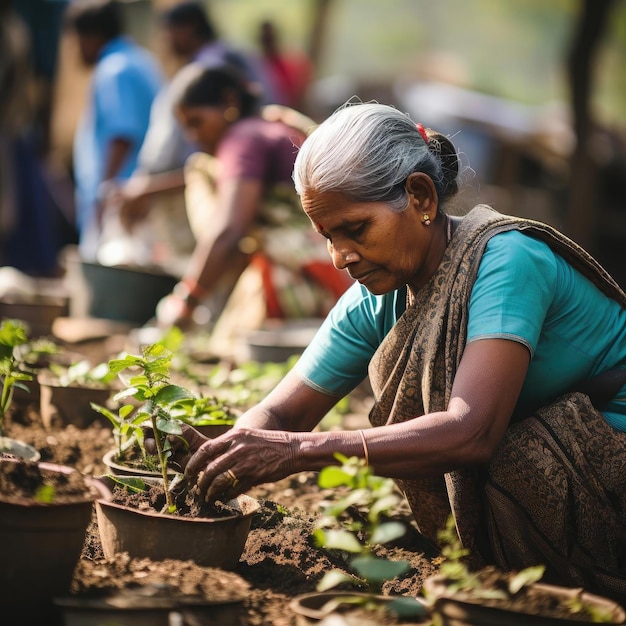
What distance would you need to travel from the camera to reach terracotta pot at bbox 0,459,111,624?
2115 mm

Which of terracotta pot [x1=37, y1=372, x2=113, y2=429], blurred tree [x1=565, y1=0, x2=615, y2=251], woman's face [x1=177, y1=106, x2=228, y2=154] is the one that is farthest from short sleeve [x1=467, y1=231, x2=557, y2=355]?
blurred tree [x1=565, y1=0, x2=615, y2=251]

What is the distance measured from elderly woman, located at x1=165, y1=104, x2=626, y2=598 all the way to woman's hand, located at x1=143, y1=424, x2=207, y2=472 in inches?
0.6

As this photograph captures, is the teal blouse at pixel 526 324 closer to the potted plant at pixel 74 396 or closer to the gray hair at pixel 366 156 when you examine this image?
the gray hair at pixel 366 156

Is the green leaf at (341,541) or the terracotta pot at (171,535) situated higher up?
the green leaf at (341,541)

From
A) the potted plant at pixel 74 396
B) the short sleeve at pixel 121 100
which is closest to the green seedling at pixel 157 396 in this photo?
the potted plant at pixel 74 396

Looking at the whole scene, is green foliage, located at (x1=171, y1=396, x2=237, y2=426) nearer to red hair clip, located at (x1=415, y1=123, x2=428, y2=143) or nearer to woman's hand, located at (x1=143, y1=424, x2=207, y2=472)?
woman's hand, located at (x1=143, y1=424, x2=207, y2=472)

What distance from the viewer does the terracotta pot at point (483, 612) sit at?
1.91m

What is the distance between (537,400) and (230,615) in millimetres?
1115

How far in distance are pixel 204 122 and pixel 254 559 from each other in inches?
143

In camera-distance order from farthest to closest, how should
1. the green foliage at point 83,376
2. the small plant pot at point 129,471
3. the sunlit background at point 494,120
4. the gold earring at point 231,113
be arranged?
the sunlit background at point 494,120
the gold earring at point 231,113
the green foliage at point 83,376
the small plant pot at point 129,471

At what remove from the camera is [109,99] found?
303 inches

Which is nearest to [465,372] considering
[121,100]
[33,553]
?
[33,553]

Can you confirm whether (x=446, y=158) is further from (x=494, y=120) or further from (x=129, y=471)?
(x=494, y=120)

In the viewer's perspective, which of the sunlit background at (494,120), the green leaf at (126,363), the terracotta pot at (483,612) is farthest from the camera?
the sunlit background at (494,120)
